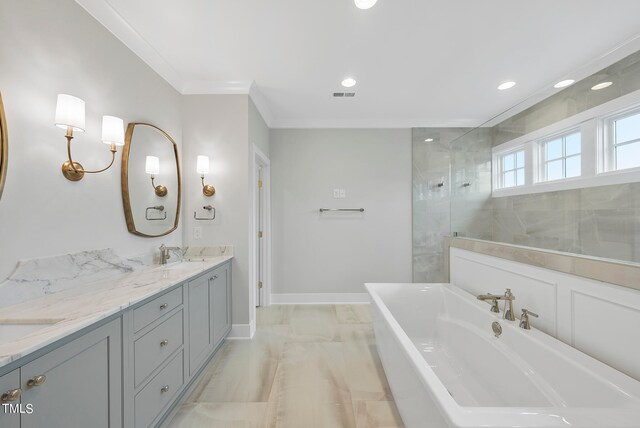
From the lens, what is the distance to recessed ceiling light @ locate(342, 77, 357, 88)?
2.56 metres

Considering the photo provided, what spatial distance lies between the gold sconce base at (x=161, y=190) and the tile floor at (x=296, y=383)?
1.52m

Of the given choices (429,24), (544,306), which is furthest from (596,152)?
(429,24)

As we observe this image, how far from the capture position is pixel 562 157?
1702 mm

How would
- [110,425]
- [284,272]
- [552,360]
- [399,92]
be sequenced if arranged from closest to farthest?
[110,425], [552,360], [399,92], [284,272]

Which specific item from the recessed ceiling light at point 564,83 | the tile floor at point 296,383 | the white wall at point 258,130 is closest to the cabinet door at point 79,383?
the tile floor at point 296,383

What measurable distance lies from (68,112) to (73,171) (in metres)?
0.34

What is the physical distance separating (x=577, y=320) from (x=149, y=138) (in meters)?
3.11

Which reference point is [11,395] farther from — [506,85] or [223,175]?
[506,85]

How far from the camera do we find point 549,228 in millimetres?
1717

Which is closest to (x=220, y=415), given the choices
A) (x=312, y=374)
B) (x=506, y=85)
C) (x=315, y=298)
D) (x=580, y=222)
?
(x=312, y=374)

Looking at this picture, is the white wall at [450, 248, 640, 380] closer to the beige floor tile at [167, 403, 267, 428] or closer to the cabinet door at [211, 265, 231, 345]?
the beige floor tile at [167, 403, 267, 428]

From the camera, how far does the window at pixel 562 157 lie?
1.61m

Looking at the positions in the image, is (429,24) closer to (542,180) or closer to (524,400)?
(542,180)

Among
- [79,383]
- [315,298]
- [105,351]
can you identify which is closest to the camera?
[79,383]
